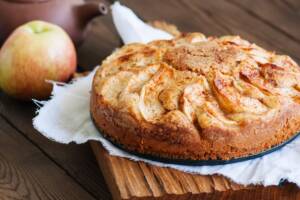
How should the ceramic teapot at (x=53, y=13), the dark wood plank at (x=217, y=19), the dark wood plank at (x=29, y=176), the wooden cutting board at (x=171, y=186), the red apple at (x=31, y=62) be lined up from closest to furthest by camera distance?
the wooden cutting board at (x=171, y=186) → the dark wood plank at (x=29, y=176) → the red apple at (x=31, y=62) → the ceramic teapot at (x=53, y=13) → the dark wood plank at (x=217, y=19)

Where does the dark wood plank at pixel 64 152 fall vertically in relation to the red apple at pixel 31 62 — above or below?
below

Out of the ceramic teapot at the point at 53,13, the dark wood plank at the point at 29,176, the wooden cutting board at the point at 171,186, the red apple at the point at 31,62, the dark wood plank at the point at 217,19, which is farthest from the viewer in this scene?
the dark wood plank at the point at 217,19

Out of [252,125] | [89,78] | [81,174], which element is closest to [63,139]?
[81,174]

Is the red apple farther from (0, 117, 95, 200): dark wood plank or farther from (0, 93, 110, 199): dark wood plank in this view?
(0, 117, 95, 200): dark wood plank

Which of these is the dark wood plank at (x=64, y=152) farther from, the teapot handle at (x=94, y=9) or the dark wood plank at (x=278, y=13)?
the dark wood plank at (x=278, y=13)

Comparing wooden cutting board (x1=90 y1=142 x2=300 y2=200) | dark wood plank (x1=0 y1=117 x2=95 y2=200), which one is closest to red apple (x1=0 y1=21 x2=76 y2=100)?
dark wood plank (x1=0 y1=117 x2=95 y2=200)

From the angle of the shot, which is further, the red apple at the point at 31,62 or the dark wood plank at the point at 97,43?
the dark wood plank at the point at 97,43

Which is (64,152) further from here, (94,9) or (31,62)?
(94,9)

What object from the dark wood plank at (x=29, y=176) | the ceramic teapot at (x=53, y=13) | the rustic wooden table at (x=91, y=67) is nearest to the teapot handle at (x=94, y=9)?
the ceramic teapot at (x=53, y=13)
